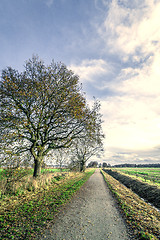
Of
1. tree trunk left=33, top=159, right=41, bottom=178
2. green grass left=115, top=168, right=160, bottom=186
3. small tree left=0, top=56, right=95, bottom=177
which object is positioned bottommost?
green grass left=115, top=168, right=160, bottom=186

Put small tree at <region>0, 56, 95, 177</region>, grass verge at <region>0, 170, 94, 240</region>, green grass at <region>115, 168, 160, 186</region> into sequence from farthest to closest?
green grass at <region>115, 168, 160, 186</region> < small tree at <region>0, 56, 95, 177</region> < grass verge at <region>0, 170, 94, 240</region>

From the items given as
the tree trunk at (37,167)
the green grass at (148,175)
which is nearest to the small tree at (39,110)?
the tree trunk at (37,167)

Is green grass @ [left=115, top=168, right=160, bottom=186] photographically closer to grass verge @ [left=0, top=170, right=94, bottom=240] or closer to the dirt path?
the dirt path

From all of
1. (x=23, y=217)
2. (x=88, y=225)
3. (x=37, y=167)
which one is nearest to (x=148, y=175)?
(x=37, y=167)

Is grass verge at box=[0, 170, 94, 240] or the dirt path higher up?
grass verge at box=[0, 170, 94, 240]

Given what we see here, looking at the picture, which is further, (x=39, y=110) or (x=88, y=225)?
(x=39, y=110)

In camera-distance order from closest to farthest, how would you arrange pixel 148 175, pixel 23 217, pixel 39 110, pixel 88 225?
pixel 88 225
pixel 23 217
pixel 39 110
pixel 148 175

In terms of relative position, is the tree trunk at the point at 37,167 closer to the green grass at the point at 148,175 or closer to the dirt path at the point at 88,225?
the dirt path at the point at 88,225

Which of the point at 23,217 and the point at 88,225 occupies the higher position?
the point at 23,217

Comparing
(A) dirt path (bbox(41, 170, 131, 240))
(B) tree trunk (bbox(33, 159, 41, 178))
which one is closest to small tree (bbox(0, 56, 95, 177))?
(B) tree trunk (bbox(33, 159, 41, 178))

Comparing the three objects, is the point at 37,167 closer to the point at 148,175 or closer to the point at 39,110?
the point at 39,110

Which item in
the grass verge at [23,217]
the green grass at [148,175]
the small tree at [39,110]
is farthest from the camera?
the green grass at [148,175]

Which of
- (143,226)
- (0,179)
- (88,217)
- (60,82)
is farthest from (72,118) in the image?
(143,226)

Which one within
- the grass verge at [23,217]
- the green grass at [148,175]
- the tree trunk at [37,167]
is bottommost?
the green grass at [148,175]
